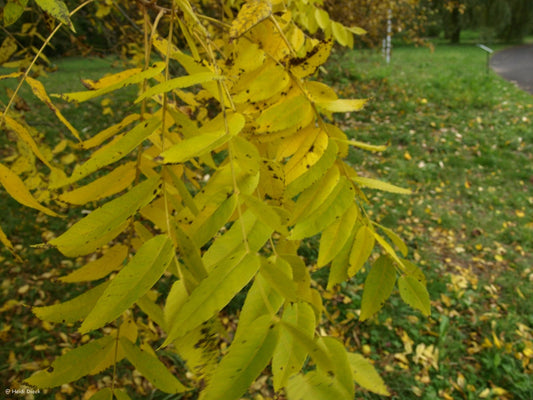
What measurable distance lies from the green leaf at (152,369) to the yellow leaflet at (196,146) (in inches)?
14.9

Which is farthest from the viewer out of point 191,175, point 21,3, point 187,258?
point 191,175

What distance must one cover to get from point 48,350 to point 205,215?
8.64ft

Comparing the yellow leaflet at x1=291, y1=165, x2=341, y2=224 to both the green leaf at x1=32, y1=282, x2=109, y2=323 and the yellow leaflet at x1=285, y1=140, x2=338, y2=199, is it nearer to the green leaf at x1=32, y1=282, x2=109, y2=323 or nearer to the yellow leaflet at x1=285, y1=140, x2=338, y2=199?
the yellow leaflet at x1=285, y1=140, x2=338, y2=199

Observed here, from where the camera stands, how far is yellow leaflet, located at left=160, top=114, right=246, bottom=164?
20.7 inches

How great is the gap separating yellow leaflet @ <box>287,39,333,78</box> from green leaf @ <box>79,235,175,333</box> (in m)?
0.42

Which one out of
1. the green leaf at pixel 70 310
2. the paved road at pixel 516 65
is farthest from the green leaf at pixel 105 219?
the paved road at pixel 516 65

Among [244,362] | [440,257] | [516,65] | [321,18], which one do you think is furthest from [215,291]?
[516,65]

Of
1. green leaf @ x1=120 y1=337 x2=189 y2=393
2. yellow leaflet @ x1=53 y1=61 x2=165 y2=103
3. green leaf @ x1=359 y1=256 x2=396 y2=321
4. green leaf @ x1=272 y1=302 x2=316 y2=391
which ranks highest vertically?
yellow leaflet @ x1=53 y1=61 x2=165 y2=103

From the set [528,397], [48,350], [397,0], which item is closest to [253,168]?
[48,350]

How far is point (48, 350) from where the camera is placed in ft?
8.86

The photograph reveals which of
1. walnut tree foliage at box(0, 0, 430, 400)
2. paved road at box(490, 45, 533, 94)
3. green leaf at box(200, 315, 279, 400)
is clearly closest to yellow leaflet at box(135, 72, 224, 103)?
walnut tree foliage at box(0, 0, 430, 400)

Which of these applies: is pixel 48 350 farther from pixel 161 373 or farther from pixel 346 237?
pixel 346 237

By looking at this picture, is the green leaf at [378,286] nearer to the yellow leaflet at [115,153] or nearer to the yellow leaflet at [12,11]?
the yellow leaflet at [115,153]

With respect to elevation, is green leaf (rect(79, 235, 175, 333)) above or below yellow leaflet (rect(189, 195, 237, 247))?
below
